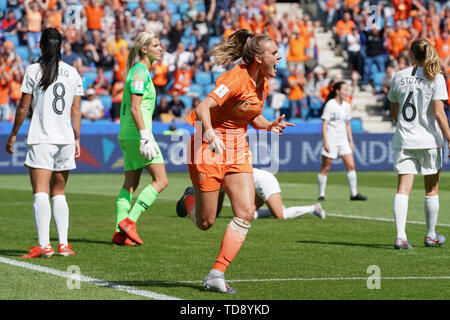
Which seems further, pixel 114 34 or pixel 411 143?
pixel 114 34

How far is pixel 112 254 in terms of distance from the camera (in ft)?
31.4

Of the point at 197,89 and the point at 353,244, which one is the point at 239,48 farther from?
the point at 197,89

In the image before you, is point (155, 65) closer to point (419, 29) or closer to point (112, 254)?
point (419, 29)

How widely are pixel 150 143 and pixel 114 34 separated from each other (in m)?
19.0

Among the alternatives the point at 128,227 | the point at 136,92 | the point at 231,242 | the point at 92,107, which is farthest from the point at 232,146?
the point at 92,107

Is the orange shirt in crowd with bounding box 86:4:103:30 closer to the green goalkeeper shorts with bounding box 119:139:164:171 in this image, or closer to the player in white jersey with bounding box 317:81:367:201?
the player in white jersey with bounding box 317:81:367:201

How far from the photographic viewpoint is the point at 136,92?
10.1 meters

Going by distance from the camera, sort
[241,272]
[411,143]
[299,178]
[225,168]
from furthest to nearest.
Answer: [299,178]
[411,143]
[241,272]
[225,168]

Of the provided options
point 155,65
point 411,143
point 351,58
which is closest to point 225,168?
point 411,143

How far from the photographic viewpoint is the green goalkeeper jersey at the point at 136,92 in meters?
10.2

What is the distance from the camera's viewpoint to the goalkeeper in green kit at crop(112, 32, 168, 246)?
1019 centimetres

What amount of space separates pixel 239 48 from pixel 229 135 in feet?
2.63

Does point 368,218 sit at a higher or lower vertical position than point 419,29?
lower

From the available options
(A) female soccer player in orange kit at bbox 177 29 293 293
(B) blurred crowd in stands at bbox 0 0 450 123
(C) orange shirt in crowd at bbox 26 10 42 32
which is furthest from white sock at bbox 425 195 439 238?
(C) orange shirt in crowd at bbox 26 10 42 32
